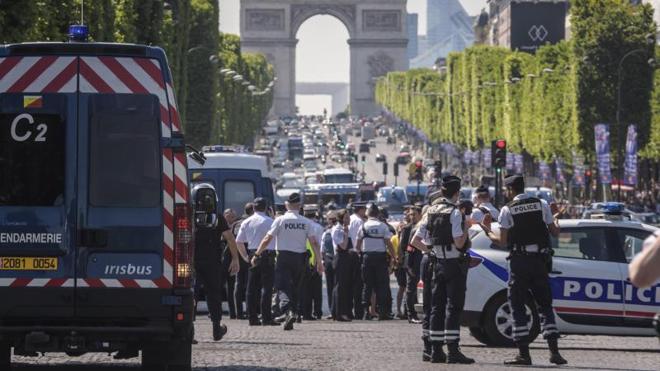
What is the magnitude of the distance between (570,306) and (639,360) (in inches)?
56.2

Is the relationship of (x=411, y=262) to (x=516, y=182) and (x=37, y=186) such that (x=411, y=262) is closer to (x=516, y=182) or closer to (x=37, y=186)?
(x=516, y=182)

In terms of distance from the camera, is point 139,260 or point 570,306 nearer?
point 139,260

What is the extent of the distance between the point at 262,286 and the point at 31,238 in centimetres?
1052

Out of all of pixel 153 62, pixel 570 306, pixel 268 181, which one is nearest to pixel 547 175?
pixel 268 181

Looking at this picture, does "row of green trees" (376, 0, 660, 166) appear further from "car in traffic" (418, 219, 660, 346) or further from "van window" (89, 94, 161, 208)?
"van window" (89, 94, 161, 208)

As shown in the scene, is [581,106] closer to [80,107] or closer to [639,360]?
[639,360]

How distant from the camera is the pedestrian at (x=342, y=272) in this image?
89.2ft

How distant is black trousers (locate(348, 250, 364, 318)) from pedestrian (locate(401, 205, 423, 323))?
0.71 meters

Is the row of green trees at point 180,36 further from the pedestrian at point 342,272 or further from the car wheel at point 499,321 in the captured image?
the car wheel at point 499,321

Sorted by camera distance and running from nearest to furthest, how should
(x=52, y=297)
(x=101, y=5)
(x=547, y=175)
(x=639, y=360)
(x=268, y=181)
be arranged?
(x=52, y=297), (x=639, y=360), (x=268, y=181), (x=101, y=5), (x=547, y=175)

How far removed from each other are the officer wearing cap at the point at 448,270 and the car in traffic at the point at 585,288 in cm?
191

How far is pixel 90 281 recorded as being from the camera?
1288 centimetres

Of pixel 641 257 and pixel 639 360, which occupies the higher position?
pixel 641 257

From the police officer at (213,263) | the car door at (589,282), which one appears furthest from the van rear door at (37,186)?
the car door at (589,282)
